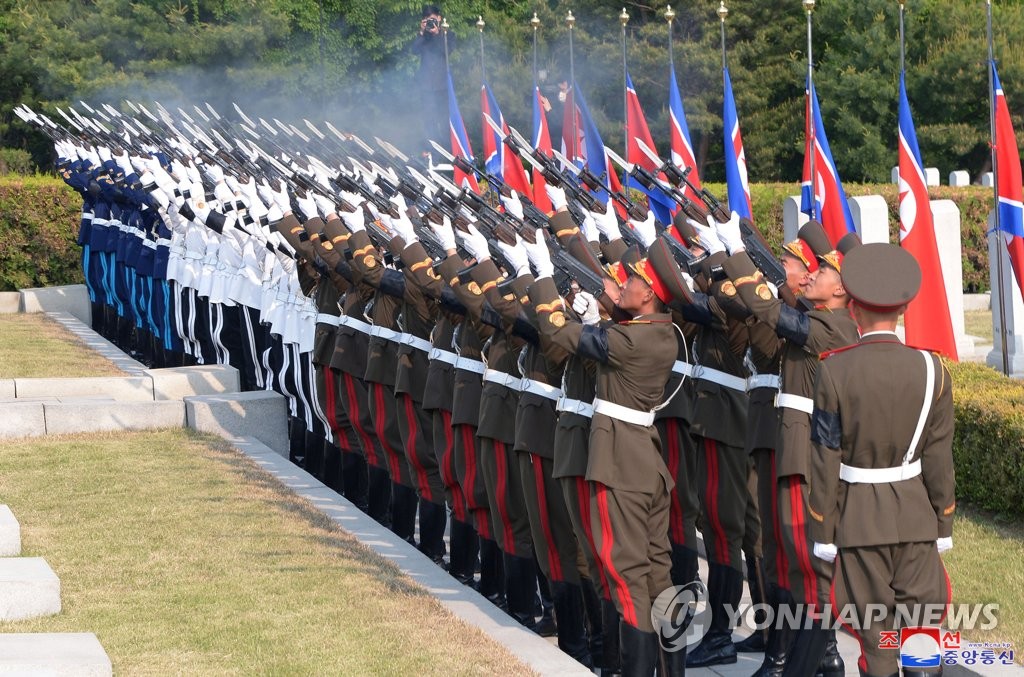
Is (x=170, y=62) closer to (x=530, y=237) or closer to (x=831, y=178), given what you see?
(x=831, y=178)

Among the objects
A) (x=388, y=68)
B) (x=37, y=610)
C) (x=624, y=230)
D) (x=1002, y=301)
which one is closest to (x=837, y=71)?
(x=388, y=68)

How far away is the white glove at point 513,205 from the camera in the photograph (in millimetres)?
8414

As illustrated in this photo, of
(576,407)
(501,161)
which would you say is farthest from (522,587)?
(501,161)

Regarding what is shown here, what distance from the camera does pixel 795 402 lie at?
5965mm

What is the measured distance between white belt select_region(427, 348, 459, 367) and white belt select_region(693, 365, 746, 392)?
130cm

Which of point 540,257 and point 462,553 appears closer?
point 540,257

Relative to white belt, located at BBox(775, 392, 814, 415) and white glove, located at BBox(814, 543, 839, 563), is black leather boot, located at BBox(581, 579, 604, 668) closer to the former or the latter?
white belt, located at BBox(775, 392, 814, 415)

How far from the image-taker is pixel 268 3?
28922 millimetres

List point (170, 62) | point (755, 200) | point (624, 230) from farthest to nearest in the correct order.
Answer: point (170, 62) < point (755, 200) < point (624, 230)

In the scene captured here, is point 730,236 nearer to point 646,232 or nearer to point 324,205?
point 646,232

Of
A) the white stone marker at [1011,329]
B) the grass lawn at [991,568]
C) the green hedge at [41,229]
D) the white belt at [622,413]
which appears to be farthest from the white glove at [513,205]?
the green hedge at [41,229]

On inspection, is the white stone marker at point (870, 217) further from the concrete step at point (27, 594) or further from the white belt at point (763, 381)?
the concrete step at point (27, 594)

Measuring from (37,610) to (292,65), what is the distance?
75.2 feet

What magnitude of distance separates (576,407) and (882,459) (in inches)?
59.6
